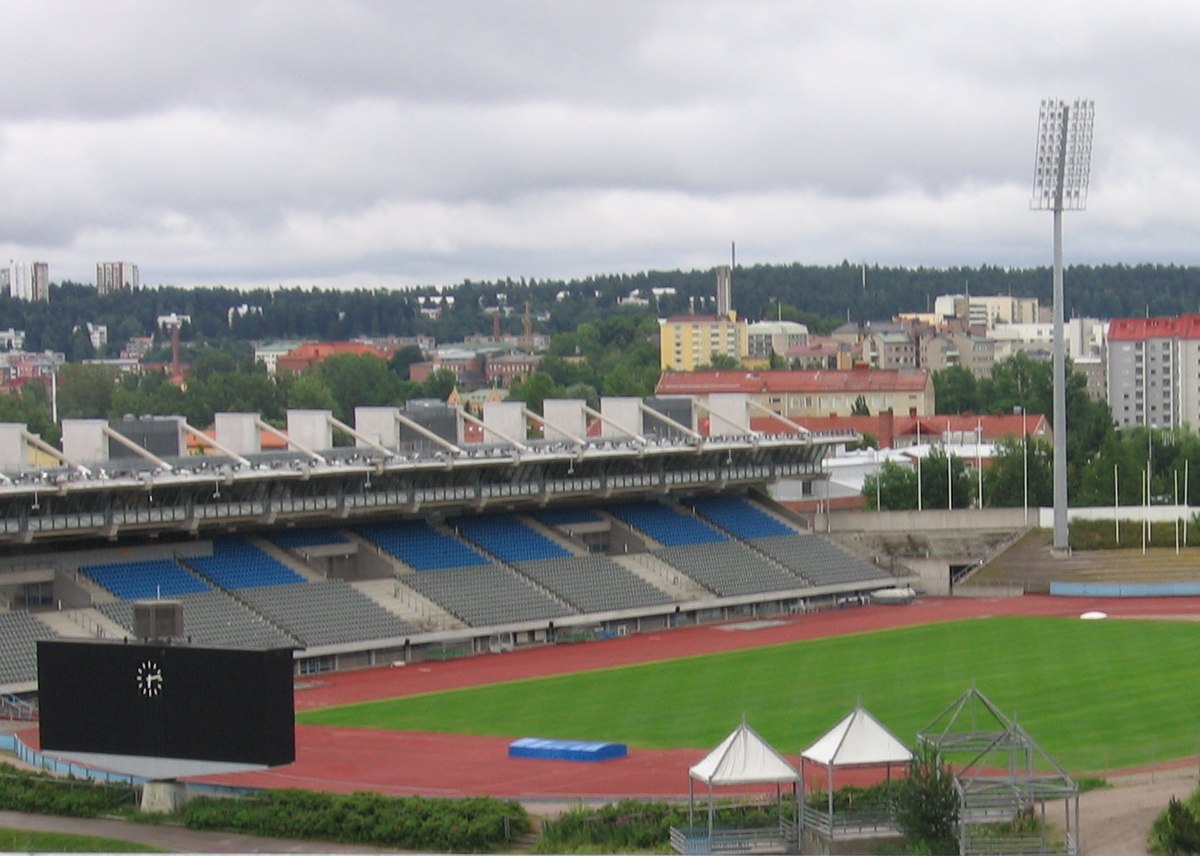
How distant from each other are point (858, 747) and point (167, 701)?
12.8m

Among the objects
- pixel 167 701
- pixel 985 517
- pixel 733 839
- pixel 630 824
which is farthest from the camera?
pixel 985 517

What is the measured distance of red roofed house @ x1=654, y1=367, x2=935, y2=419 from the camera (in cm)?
17812

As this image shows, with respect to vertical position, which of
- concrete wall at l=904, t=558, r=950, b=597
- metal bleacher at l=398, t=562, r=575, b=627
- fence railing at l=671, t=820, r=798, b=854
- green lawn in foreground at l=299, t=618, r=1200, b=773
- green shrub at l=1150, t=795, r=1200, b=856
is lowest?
concrete wall at l=904, t=558, r=950, b=597

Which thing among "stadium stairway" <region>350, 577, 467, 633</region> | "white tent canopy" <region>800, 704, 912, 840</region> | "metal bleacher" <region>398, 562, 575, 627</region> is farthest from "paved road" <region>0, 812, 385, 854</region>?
"metal bleacher" <region>398, 562, 575, 627</region>

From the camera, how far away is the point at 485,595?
71688mm

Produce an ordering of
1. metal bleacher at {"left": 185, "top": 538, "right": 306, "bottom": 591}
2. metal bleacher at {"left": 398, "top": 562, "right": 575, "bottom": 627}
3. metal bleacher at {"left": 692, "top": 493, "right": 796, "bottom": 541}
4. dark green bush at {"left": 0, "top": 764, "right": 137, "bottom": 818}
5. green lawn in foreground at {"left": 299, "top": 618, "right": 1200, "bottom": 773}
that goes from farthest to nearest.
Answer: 1. metal bleacher at {"left": 692, "top": 493, "right": 796, "bottom": 541}
2. metal bleacher at {"left": 398, "top": 562, "right": 575, "bottom": 627}
3. metal bleacher at {"left": 185, "top": 538, "right": 306, "bottom": 591}
4. green lawn in foreground at {"left": 299, "top": 618, "right": 1200, "bottom": 773}
5. dark green bush at {"left": 0, "top": 764, "right": 137, "bottom": 818}

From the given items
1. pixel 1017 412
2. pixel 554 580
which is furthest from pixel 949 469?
pixel 1017 412

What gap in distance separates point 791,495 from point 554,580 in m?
25.3

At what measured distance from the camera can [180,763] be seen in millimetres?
41375

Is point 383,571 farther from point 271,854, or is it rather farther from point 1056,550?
point 271,854

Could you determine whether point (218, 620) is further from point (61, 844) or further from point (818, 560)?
point (818, 560)

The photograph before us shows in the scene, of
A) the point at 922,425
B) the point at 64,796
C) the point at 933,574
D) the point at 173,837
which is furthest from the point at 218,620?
the point at 922,425

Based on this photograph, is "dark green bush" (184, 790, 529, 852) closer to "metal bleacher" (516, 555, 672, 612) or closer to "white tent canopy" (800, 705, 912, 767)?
"white tent canopy" (800, 705, 912, 767)

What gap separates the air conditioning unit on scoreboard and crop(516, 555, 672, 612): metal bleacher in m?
30.8
